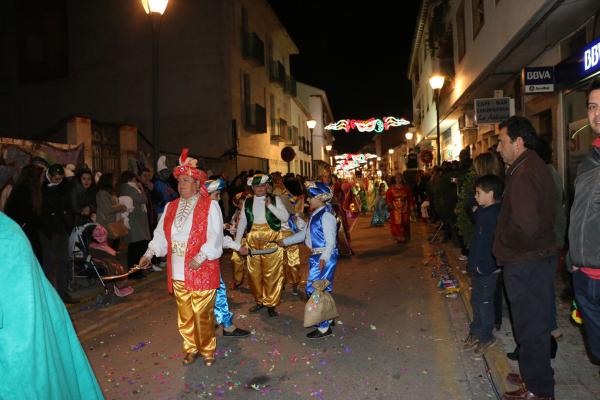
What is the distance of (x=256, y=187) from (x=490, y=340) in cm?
342

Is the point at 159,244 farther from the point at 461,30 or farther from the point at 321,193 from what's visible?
the point at 461,30

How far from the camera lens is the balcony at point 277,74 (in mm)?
28703

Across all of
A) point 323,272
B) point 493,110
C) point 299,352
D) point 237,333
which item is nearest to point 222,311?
point 237,333

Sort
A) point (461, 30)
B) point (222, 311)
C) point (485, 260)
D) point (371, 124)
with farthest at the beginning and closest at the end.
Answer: point (371, 124)
point (461, 30)
point (222, 311)
point (485, 260)

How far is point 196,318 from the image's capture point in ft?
16.1

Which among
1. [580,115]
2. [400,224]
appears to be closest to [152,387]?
[580,115]

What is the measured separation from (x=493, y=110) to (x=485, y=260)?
729 cm

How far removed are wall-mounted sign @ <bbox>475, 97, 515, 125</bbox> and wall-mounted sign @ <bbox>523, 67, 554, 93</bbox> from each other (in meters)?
1.75

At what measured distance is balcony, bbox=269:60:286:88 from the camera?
1130 inches

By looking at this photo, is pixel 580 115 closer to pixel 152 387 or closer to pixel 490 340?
pixel 490 340

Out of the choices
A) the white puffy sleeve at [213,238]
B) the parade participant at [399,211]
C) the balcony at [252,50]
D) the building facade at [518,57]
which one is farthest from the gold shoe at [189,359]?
the balcony at [252,50]

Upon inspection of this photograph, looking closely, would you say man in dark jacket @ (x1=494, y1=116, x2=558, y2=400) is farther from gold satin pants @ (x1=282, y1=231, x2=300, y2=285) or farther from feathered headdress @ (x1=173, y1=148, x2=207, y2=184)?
gold satin pants @ (x1=282, y1=231, x2=300, y2=285)

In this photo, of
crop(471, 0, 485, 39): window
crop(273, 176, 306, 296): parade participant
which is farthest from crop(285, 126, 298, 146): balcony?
crop(273, 176, 306, 296): parade participant

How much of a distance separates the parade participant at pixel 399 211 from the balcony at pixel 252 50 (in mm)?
11570
